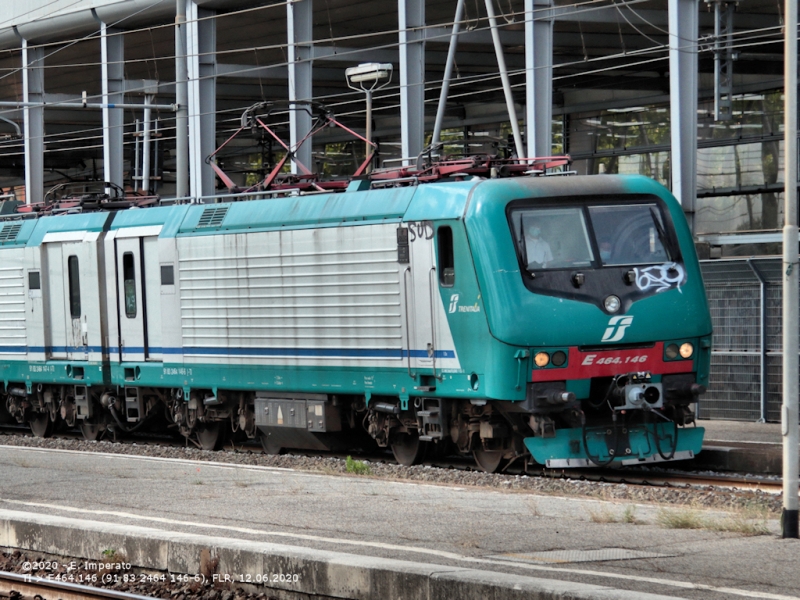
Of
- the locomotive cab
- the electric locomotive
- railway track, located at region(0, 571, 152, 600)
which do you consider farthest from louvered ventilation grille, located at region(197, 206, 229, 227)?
railway track, located at region(0, 571, 152, 600)

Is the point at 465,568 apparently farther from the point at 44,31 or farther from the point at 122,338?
the point at 44,31

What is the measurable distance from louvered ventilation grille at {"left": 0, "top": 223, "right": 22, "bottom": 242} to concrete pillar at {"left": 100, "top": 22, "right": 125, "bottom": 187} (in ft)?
38.3

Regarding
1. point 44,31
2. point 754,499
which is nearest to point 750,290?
point 754,499

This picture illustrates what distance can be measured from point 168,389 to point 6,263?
4335 mm

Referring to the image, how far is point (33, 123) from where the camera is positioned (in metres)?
37.1

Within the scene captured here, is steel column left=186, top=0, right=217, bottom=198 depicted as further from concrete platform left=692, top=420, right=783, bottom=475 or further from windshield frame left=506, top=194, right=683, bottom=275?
windshield frame left=506, top=194, right=683, bottom=275

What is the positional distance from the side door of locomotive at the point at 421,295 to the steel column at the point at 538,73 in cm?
910

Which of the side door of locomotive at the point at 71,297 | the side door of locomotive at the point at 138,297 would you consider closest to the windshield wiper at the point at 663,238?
the side door of locomotive at the point at 138,297

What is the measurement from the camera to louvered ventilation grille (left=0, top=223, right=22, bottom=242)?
21766mm

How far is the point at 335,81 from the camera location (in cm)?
3759

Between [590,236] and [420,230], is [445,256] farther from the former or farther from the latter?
[590,236]

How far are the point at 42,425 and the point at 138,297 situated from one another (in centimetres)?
463

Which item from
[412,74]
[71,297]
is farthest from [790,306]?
[412,74]

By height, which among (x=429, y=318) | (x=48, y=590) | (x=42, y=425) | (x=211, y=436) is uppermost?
(x=429, y=318)
